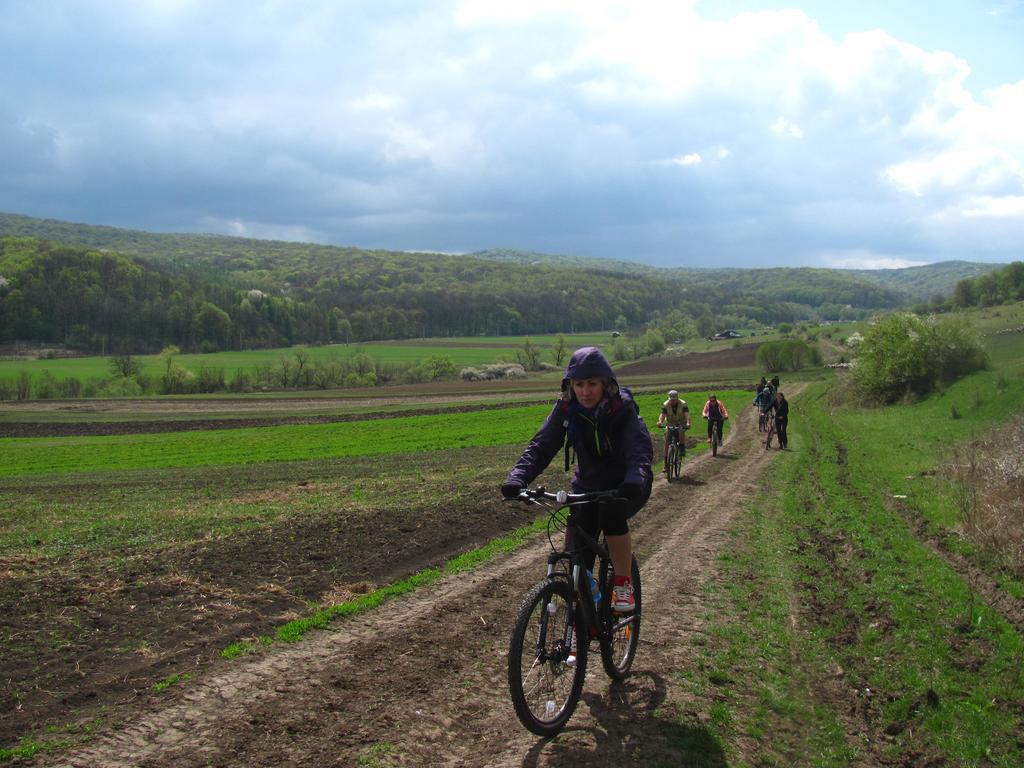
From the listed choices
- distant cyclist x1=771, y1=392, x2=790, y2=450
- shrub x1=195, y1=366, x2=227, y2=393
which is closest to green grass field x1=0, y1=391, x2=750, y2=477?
distant cyclist x1=771, y1=392, x2=790, y2=450

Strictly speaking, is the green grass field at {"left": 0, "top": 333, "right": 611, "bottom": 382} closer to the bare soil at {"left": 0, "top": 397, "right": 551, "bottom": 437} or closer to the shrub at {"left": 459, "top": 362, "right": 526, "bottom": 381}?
the shrub at {"left": 459, "top": 362, "right": 526, "bottom": 381}

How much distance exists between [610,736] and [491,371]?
101686 millimetres

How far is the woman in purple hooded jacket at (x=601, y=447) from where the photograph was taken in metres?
5.38

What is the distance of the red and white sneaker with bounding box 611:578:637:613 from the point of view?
5633mm

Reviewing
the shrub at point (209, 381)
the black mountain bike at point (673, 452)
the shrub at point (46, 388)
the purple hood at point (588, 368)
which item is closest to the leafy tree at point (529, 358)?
the shrub at point (209, 381)

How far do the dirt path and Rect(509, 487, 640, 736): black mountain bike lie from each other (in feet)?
0.78

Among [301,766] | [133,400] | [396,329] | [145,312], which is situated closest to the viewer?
[301,766]

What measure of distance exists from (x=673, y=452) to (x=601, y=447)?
13.1m

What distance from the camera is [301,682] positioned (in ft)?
19.2

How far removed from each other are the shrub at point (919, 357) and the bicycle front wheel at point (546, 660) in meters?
46.2

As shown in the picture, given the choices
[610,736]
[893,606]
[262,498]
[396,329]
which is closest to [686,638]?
[610,736]

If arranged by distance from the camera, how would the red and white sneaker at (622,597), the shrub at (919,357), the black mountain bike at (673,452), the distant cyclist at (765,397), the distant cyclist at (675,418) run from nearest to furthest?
the red and white sneaker at (622,597) → the black mountain bike at (673,452) → the distant cyclist at (675,418) → the distant cyclist at (765,397) → the shrub at (919,357)

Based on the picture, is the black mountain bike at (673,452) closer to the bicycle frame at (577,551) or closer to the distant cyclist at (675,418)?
the distant cyclist at (675,418)

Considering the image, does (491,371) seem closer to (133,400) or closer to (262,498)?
(133,400)
